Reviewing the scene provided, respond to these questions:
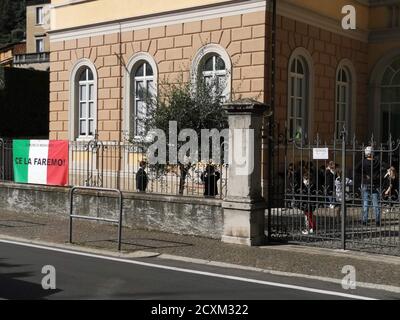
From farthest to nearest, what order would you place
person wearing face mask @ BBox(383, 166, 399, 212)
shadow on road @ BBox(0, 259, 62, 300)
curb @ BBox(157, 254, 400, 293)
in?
person wearing face mask @ BBox(383, 166, 399, 212), curb @ BBox(157, 254, 400, 293), shadow on road @ BBox(0, 259, 62, 300)

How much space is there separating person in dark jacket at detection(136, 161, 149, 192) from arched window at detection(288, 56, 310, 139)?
19.7ft

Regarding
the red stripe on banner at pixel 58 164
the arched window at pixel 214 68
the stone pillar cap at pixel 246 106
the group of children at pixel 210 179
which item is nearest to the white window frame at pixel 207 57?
the arched window at pixel 214 68

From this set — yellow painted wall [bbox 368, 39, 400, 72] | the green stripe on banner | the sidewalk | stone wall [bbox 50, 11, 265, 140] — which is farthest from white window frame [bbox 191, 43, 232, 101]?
yellow painted wall [bbox 368, 39, 400, 72]

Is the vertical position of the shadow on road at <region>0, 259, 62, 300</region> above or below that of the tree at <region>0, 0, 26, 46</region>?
below

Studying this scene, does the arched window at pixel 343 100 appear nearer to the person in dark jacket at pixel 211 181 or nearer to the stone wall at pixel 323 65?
the stone wall at pixel 323 65

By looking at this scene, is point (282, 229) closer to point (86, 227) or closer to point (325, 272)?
point (325, 272)

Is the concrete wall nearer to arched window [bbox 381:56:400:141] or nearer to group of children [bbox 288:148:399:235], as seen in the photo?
group of children [bbox 288:148:399:235]

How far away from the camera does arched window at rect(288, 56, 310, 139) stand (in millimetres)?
20203

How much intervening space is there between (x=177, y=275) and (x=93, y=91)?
49.9 feet

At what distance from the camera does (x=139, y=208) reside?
14.4m

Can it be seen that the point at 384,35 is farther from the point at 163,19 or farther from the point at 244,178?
the point at 244,178

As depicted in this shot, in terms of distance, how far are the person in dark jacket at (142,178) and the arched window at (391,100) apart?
1172 cm

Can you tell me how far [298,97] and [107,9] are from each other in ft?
25.3

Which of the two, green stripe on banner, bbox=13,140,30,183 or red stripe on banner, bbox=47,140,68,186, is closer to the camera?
red stripe on banner, bbox=47,140,68,186
